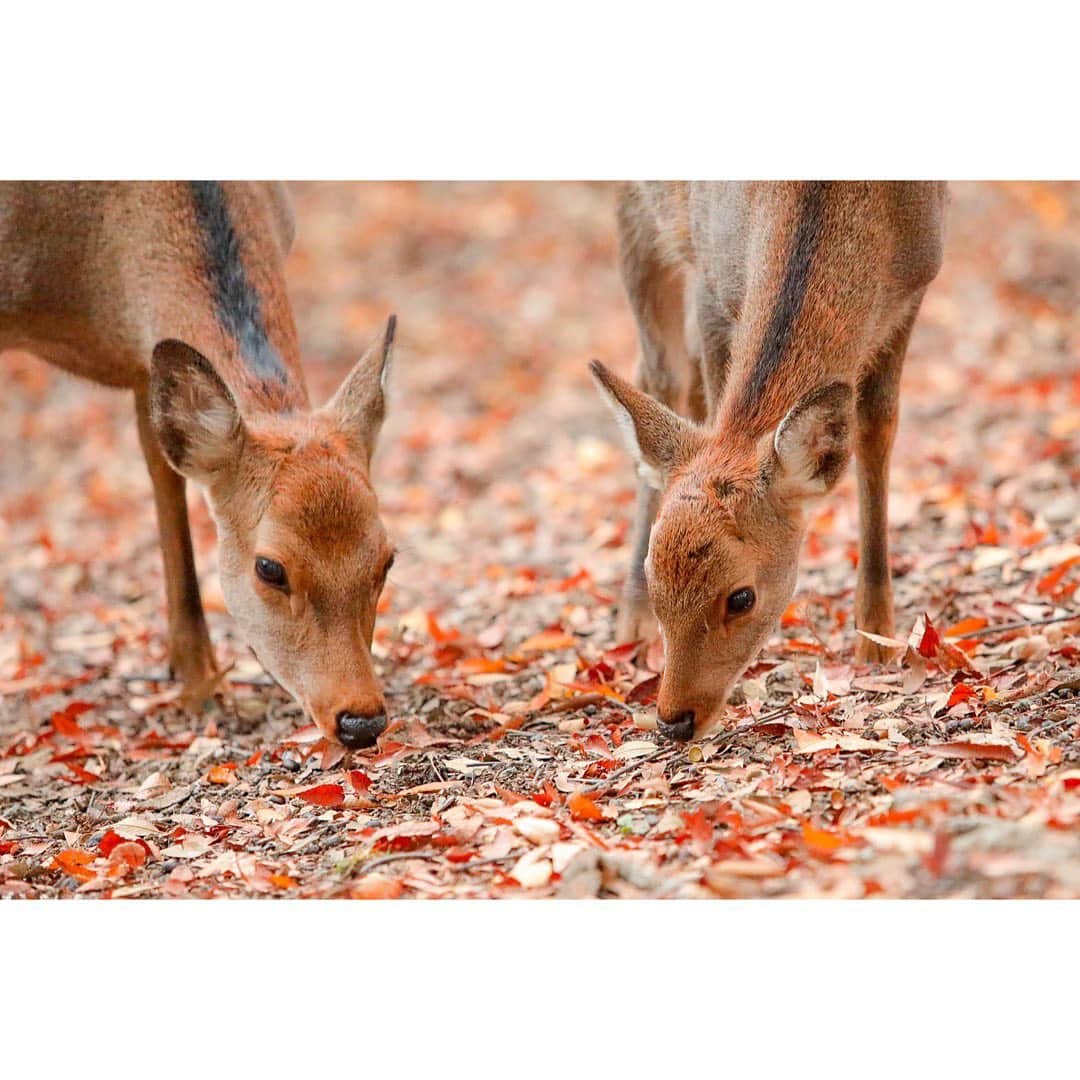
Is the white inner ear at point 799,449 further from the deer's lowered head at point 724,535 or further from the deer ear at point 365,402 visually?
the deer ear at point 365,402

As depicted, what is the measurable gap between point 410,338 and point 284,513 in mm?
9327

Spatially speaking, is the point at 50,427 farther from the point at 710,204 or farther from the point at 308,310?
the point at 710,204

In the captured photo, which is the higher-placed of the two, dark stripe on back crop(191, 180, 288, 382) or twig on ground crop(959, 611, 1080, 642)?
dark stripe on back crop(191, 180, 288, 382)

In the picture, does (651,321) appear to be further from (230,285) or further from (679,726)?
(679,726)

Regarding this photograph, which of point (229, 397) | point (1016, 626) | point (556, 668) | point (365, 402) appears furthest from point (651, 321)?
point (229, 397)

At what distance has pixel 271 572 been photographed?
7258mm

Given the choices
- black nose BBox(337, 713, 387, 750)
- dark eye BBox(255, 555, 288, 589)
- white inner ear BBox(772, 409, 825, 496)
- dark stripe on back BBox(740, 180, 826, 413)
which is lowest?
black nose BBox(337, 713, 387, 750)

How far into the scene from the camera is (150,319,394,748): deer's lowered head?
23.4ft

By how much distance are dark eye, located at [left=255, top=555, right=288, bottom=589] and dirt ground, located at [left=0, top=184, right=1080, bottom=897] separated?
2.54 feet

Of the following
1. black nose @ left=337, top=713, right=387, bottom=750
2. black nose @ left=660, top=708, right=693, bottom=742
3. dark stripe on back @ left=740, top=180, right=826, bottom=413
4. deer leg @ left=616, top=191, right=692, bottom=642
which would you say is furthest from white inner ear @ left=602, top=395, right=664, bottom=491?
deer leg @ left=616, top=191, right=692, bottom=642

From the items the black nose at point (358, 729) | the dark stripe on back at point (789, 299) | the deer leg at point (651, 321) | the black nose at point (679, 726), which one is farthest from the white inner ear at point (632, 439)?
the deer leg at point (651, 321)

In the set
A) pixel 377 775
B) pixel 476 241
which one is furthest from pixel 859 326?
pixel 476 241

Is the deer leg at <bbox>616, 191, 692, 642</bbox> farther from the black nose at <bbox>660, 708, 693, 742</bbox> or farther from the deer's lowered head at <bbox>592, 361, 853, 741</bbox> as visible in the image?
the black nose at <bbox>660, 708, 693, 742</bbox>

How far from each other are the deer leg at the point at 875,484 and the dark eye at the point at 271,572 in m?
2.79
